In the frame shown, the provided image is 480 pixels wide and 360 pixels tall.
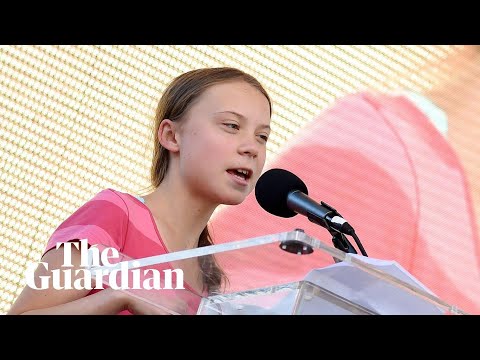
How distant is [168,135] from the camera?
4.48 feet

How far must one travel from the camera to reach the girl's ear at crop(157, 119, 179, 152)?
1.35 metres

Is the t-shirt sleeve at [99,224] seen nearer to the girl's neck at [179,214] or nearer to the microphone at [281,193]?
the girl's neck at [179,214]

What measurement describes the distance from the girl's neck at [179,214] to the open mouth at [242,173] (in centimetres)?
7

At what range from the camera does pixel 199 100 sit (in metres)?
1.35

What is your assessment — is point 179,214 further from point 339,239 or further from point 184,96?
point 339,239

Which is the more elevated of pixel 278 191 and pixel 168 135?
pixel 168 135

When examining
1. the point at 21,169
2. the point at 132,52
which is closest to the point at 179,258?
the point at 21,169

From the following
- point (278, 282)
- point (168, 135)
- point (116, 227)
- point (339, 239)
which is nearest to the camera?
point (278, 282)

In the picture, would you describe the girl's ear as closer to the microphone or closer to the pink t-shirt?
the pink t-shirt

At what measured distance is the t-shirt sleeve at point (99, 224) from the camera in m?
1.13

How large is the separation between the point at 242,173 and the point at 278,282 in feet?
1.11

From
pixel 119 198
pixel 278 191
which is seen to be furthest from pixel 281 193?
pixel 119 198

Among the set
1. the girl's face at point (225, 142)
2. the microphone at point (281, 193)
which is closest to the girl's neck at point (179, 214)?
Result: the girl's face at point (225, 142)
